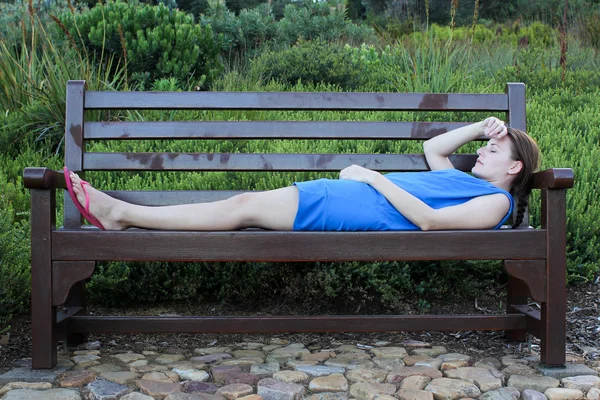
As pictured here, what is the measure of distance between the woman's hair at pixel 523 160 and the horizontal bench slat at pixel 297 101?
0.30 m

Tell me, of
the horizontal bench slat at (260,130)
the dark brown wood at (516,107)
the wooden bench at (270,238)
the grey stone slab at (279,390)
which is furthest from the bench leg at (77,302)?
the dark brown wood at (516,107)

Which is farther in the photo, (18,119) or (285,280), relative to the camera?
(18,119)

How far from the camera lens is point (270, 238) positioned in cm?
267

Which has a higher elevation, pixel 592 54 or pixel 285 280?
pixel 592 54

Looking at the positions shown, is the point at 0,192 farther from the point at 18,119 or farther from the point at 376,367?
the point at 376,367

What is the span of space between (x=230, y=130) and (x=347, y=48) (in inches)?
197

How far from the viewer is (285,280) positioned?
145 inches

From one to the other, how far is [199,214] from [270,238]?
0.32 meters

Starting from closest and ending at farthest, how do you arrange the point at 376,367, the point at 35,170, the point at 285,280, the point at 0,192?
the point at 35,170 → the point at 376,367 → the point at 285,280 → the point at 0,192

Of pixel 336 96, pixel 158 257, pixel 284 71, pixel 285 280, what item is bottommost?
pixel 285 280

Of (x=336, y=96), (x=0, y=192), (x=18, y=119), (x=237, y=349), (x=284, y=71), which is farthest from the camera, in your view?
(x=284, y=71)

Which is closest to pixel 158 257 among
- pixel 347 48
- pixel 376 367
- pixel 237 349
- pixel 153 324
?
pixel 153 324

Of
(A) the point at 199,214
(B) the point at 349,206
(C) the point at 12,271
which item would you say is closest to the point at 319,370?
(B) the point at 349,206

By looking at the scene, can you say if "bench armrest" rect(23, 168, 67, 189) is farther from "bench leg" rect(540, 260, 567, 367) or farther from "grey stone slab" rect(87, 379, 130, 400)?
"bench leg" rect(540, 260, 567, 367)
